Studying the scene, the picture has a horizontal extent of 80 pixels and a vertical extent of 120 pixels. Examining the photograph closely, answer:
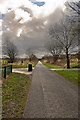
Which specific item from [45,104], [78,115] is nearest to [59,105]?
[45,104]

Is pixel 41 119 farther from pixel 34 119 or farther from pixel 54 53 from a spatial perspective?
pixel 54 53

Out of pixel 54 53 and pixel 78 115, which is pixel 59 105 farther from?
pixel 54 53

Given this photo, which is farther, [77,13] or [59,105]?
[77,13]

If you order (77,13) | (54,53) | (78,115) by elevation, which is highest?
(77,13)

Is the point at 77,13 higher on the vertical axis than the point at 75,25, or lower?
higher

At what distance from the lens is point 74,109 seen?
12.7ft

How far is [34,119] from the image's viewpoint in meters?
3.16

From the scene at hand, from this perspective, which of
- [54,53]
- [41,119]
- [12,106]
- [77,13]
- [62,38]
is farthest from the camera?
[54,53]

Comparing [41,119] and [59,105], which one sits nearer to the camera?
[41,119]

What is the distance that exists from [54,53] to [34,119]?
43946 mm

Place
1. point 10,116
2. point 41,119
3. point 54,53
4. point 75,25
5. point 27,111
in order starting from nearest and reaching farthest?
point 41,119 < point 10,116 < point 27,111 < point 75,25 < point 54,53

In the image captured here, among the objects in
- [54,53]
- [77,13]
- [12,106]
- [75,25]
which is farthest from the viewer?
[54,53]

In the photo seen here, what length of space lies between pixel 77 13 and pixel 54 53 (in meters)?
34.1

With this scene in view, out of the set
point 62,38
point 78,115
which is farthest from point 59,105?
point 62,38
